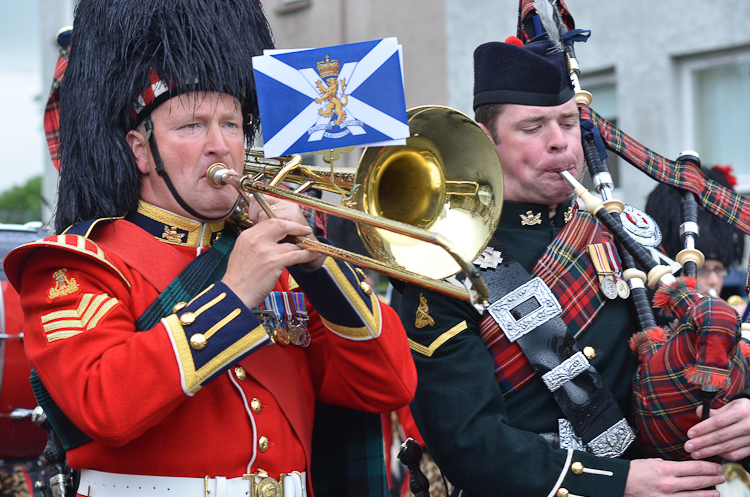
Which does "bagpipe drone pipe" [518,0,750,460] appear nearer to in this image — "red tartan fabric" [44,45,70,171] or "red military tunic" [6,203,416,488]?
"red military tunic" [6,203,416,488]

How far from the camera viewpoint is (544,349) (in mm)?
2891

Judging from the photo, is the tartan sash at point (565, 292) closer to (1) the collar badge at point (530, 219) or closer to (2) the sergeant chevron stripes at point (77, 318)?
(1) the collar badge at point (530, 219)

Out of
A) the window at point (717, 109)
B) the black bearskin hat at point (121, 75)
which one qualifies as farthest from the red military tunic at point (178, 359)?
the window at point (717, 109)

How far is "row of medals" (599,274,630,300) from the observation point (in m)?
3.01

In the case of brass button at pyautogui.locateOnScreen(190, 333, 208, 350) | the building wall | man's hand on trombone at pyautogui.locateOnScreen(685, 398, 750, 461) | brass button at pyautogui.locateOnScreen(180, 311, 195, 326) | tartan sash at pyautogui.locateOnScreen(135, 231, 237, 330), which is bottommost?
man's hand on trombone at pyautogui.locateOnScreen(685, 398, 750, 461)

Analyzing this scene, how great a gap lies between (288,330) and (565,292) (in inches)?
36.1

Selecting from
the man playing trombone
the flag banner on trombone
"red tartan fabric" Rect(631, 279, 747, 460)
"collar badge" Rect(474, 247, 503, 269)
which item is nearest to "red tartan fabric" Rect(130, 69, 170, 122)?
the man playing trombone

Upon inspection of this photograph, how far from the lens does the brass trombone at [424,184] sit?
263 centimetres

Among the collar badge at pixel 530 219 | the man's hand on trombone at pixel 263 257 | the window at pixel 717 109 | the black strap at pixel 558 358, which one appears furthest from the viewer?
the window at pixel 717 109

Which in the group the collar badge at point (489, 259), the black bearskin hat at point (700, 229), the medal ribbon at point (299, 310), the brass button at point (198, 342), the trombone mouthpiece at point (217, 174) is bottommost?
the black bearskin hat at point (700, 229)

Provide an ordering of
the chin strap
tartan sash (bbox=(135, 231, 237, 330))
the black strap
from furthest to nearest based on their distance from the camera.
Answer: the black strap
the chin strap
tartan sash (bbox=(135, 231, 237, 330))

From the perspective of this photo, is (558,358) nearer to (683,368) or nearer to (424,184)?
(683,368)

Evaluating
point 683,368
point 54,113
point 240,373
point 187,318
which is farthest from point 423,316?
point 54,113

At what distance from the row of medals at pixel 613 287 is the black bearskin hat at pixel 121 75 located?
1.27 m
